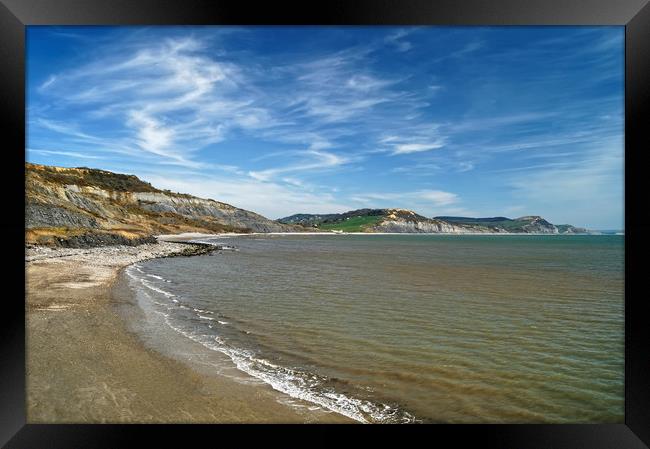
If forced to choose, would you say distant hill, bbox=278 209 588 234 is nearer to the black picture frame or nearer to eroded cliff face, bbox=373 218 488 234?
eroded cliff face, bbox=373 218 488 234

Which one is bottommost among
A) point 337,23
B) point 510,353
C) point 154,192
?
point 510,353

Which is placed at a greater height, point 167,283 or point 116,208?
point 116,208

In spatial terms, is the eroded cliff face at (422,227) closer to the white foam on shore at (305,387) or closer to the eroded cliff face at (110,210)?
the eroded cliff face at (110,210)

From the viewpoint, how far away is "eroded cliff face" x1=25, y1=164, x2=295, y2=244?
2690cm

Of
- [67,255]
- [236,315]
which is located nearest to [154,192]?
[67,255]

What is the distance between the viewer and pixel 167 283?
12.7m

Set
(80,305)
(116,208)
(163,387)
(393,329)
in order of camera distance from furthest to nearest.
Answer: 1. (116,208)
2. (80,305)
3. (393,329)
4. (163,387)

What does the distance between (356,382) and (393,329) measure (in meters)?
2.81

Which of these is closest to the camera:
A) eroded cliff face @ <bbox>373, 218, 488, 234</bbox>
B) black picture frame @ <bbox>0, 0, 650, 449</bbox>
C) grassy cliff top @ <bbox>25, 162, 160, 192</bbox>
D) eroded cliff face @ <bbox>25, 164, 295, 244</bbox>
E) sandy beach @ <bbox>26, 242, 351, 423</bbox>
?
black picture frame @ <bbox>0, 0, 650, 449</bbox>

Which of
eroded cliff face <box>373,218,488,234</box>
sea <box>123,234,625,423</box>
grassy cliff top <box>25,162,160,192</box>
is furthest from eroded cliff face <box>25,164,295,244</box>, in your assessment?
eroded cliff face <box>373,218,488,234</box>

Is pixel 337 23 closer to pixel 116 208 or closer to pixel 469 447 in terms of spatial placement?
pixel 469 447

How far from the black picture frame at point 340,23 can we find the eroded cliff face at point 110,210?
20683 mm

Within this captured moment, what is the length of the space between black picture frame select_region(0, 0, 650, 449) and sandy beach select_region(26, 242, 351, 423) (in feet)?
2.00

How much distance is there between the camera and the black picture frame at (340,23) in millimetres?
2883
